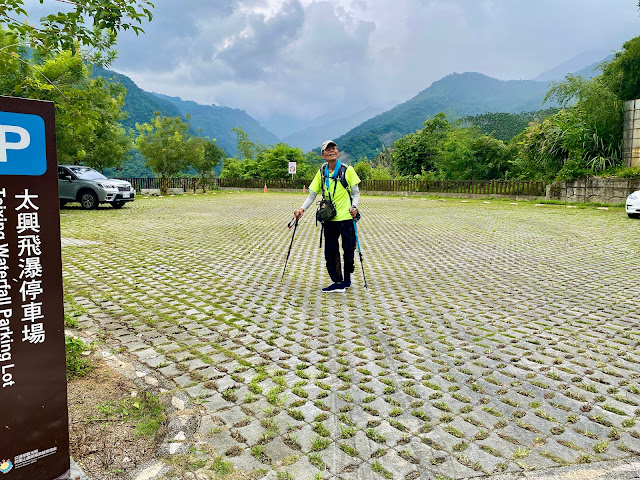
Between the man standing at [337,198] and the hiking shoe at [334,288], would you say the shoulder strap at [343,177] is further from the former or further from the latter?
the hiking shoe at [334,288]

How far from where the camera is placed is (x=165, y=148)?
35219 millimetres

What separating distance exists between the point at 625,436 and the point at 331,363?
2.11 m

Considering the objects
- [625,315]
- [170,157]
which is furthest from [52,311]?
[170,157]

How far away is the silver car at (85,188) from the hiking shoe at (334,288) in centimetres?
1548

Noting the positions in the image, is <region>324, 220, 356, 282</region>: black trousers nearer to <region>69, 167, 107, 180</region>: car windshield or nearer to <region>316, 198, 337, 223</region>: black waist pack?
<region>316, 198, 337, 223</region>: black waist pack

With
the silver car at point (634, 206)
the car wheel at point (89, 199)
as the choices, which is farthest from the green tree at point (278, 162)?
the silver car at point (634, 206)

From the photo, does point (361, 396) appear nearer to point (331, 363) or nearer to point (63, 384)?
point (331, 363)

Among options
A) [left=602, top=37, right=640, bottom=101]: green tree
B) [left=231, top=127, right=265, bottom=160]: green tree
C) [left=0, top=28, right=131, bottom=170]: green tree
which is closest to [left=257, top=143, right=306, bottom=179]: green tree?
[left=231, top=127, right=265, bottom=160]: green tree

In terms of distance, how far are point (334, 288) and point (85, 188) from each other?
634 inches

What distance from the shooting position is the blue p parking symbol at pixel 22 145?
196 cm

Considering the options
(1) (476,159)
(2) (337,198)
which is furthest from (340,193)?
(1) (476,159)

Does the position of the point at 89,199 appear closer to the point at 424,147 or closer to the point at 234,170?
the point at 234,170

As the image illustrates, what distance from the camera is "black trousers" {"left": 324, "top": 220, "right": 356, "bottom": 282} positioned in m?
6.36

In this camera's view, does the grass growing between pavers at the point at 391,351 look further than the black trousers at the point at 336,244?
No
